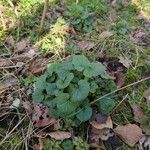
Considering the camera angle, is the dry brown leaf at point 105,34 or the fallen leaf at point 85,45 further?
the dry brown leaf at point 105,34

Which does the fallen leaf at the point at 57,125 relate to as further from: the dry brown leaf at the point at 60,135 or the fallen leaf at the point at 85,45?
the fallen leaf at the point at 85,45

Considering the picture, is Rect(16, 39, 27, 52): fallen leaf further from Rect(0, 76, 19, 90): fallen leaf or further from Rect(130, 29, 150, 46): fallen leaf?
Rect(130, 29, 150, 46): fallen leaf

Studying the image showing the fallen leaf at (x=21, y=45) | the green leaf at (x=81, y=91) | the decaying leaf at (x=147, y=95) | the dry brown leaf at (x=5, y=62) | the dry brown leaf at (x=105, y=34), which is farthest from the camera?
the dry brown leaf at (x=105, y=34)

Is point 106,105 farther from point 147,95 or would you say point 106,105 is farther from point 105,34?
point 105,34

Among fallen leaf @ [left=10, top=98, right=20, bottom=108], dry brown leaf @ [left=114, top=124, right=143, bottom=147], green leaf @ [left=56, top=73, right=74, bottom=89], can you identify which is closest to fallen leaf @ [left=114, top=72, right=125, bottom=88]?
dry brown leaf @ [left=114, top=124, right=143, bottom=147]

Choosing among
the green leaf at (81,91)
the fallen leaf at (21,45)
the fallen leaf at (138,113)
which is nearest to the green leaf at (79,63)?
the green leaf at (81,91)

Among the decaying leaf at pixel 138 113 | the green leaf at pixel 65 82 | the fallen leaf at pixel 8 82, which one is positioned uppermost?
the green leaf at pixel 65 82

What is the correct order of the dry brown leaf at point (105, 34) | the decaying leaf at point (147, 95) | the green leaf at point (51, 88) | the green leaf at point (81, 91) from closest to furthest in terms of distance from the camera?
1. the green leaf at point (81, 91)
2. the green leaf at point (51, 88)
3. the decaying leaf at point (147, 95)
4. the dry brown leaf at point (105, 34)
